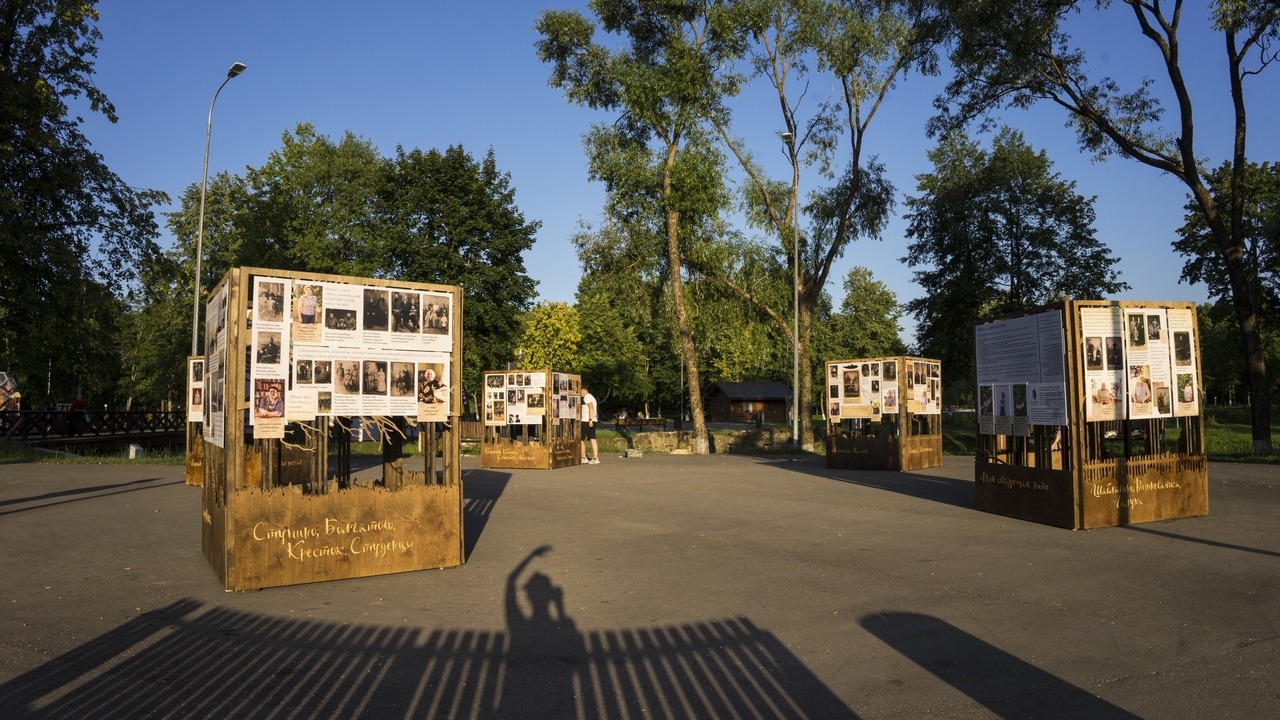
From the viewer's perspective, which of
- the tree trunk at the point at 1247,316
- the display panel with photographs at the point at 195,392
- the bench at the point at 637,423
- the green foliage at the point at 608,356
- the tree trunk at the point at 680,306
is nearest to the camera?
the display panel with photographs at the point at 195,392

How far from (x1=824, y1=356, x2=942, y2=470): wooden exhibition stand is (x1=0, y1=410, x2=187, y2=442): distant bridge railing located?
950 inches

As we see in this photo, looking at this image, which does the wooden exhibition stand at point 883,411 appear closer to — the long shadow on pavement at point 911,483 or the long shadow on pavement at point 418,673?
the long shadow on pavement at point 911,483

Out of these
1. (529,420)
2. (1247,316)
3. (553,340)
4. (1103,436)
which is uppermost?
(553,340)

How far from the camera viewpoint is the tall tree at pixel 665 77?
1185 inches

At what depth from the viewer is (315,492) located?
802 cm

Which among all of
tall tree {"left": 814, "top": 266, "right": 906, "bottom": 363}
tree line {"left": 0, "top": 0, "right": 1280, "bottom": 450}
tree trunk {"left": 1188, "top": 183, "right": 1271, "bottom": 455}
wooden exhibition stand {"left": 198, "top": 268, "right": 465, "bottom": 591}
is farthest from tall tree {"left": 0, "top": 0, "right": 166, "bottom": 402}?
tall tree {"left": 814, "top": 266, "right": 906, "bottom": 363}

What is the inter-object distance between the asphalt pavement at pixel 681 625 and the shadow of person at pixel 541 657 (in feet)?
0.08

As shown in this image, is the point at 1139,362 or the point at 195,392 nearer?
the point at 1139,362

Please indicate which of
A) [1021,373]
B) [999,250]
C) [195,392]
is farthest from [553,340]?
[1021,373]

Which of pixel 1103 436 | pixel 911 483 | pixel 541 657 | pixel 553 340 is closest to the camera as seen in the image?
pixel 541 657

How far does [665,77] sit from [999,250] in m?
20.6

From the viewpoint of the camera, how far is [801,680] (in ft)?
16.5

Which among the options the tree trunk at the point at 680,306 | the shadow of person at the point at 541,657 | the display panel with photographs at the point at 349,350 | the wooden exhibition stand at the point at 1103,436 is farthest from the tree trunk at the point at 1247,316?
the shadow of person at the point at 541,657

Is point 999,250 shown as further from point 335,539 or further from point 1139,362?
point 335,539
